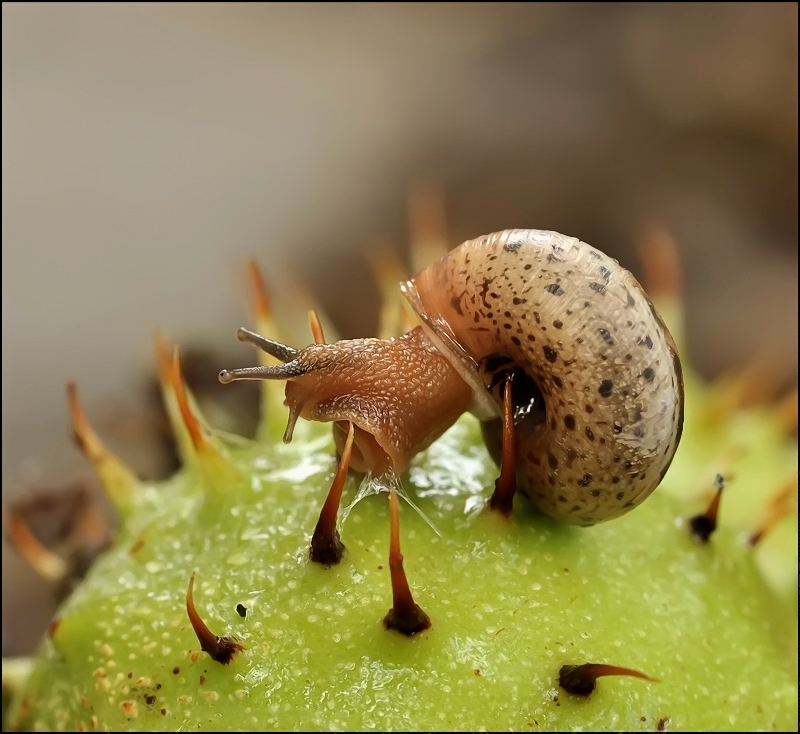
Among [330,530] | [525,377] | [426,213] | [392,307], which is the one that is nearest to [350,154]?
[426,213]

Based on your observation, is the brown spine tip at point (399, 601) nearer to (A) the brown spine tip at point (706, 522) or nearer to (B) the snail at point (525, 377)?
(B) the snail at point (525, 377)

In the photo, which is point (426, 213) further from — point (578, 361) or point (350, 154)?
point (578, 361)

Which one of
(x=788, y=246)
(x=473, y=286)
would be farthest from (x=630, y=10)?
(x=473, y=286)

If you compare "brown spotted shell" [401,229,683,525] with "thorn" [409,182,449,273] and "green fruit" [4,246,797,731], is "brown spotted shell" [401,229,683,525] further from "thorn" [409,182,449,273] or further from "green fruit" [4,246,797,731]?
"thorn" [409,182,449,273]

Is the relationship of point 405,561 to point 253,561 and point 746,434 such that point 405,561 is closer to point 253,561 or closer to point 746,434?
point 253,561

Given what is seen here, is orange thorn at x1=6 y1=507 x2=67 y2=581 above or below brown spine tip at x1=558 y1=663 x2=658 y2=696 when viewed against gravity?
below

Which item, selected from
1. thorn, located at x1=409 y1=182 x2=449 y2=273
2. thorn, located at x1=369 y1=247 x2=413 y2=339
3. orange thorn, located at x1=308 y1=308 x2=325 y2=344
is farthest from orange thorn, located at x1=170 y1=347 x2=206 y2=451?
thorn, located at x1=409 y1=182 x2=449 y2=273
